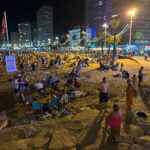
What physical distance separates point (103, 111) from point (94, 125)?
55.2 inches

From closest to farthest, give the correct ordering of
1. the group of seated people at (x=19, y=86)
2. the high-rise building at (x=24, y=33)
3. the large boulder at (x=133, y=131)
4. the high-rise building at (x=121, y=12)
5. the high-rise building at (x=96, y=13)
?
the large boulder at (x=133, y=131) → the group of seated people at (x=19, y=86) → the high-rise building at (x=121, y=12) → the high-rise building at (x=96, y=13) → the high-rise building at (x=24, y=33)

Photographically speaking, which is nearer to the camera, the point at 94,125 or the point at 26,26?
the point at 94,125

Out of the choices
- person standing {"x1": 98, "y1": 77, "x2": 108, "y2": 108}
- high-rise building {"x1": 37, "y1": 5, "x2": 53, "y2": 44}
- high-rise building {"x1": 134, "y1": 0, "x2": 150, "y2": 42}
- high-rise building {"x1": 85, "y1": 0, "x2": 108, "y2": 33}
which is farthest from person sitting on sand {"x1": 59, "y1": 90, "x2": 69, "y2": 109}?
high-rise building {"x1": 37, "y1": 5, "x2": 53, "y2": 44}

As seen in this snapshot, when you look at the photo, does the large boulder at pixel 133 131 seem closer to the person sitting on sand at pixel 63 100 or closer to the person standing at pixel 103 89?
the person standing at pixel 103 89

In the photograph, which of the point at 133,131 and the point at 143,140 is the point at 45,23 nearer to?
the point at 133,131

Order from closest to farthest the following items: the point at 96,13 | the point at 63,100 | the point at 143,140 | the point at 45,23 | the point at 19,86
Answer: the point at 143,140
the point at 63,100
the point at 19,86
the point at 96,13
the point at 45,23

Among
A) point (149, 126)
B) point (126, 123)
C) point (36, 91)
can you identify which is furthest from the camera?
point (36, 91)

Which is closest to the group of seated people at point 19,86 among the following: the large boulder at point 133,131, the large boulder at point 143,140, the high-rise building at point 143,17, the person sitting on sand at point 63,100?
the person sitting on sand at point 63,100

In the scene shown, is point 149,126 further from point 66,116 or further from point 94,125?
point 66,116

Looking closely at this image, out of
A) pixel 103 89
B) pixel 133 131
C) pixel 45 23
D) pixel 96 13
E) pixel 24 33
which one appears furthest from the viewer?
pixel 24 33

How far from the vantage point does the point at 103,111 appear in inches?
262

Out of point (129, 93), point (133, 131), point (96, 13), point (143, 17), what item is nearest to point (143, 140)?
point (133, 131)

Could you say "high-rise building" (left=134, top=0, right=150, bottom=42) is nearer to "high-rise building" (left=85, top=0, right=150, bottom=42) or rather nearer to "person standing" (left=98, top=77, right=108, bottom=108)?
"high-rise building" (left=85, top=0, right=150, bottom=42)

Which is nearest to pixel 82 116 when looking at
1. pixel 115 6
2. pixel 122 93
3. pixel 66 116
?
pixel 66 116
